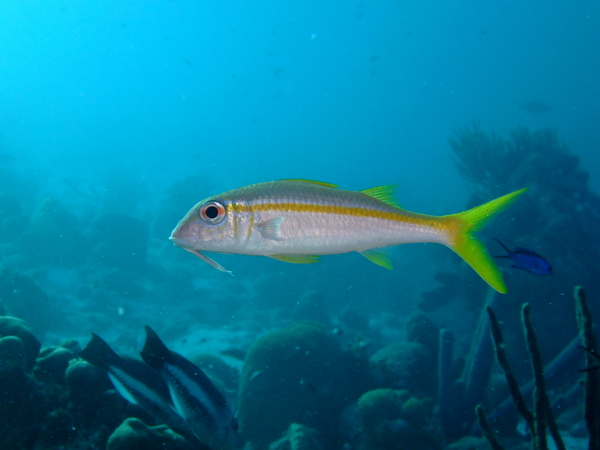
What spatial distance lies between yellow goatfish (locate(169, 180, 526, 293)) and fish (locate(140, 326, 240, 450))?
1.25 meters

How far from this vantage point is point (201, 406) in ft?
9.36

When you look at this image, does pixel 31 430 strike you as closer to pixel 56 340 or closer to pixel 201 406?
pixel 201 406

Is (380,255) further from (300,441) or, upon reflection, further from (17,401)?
(300,441)

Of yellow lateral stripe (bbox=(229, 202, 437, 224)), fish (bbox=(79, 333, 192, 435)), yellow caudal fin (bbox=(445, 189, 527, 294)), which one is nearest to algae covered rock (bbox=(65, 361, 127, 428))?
fish (bbox=(79, 333, 192, 435))

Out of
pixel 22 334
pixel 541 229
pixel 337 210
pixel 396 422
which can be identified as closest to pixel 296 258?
pixel 337 210

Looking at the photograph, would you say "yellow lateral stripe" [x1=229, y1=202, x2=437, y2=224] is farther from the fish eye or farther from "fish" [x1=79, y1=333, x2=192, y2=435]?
"fish" [x1=79, y1=333, x2=192, y2=435]

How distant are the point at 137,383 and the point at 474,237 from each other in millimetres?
3482

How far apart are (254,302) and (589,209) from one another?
16.2 m

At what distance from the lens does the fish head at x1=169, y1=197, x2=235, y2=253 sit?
2082 mm

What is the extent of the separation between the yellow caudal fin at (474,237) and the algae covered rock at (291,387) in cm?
576

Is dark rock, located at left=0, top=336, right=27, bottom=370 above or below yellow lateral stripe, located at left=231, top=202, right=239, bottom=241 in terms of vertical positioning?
below

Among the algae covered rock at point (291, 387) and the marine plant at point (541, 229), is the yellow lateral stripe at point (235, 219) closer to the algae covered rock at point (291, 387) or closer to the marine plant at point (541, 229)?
the algae covered rock at point (291, 387)

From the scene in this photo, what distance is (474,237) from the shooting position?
237 cm

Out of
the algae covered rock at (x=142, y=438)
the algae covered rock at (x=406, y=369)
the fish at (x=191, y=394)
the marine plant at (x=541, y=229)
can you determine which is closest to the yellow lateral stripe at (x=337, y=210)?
the fish at (x=191, y=394)
